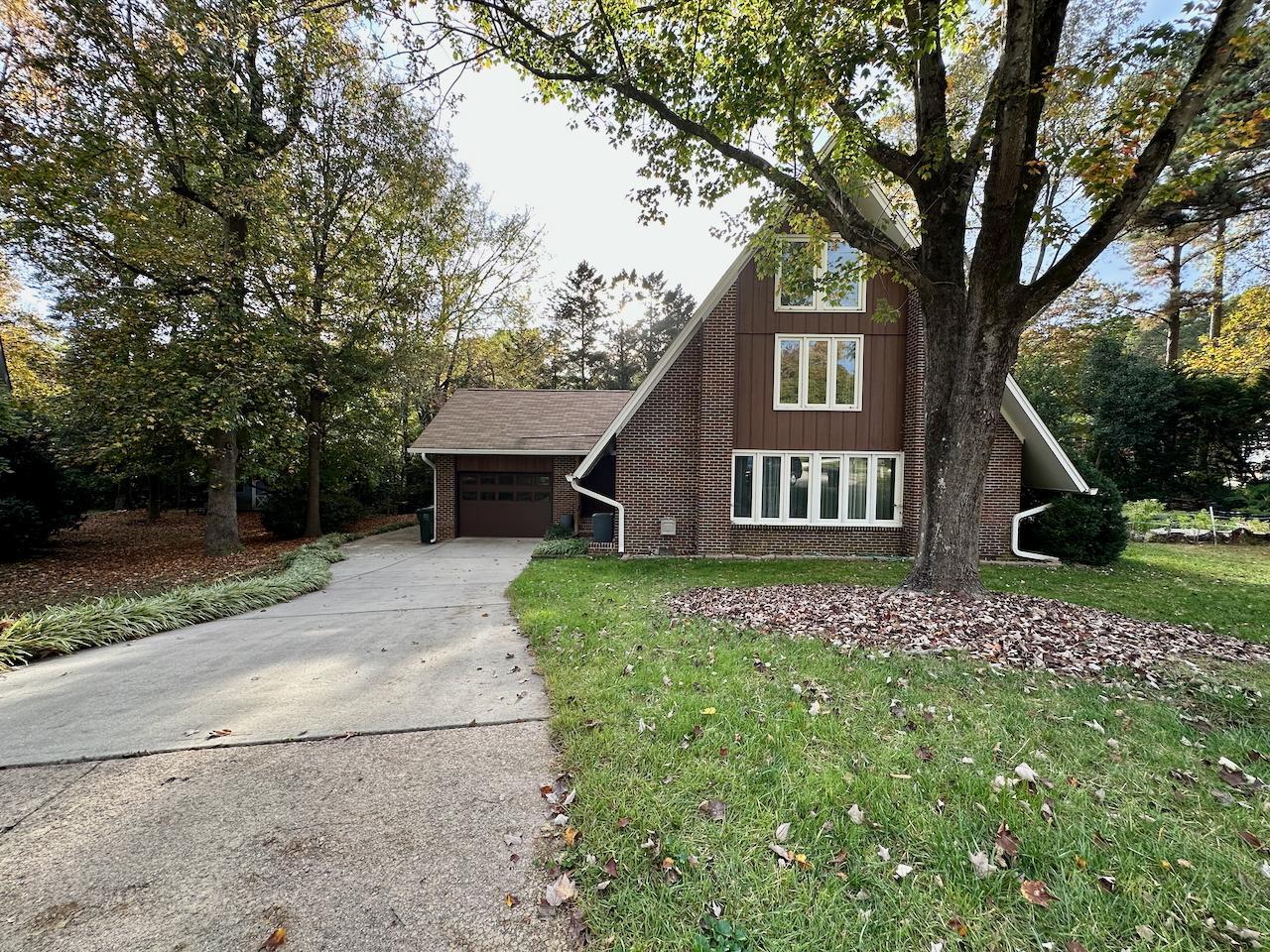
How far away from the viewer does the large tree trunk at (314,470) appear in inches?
598

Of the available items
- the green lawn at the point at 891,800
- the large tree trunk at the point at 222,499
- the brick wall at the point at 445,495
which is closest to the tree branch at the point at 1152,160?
the green lawn at the point at 891,800

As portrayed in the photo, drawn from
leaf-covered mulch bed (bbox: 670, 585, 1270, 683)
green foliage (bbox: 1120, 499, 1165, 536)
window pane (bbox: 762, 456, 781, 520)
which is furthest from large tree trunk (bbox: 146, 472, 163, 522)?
green foliage (bbox: 1120, 499, 1165, 536)

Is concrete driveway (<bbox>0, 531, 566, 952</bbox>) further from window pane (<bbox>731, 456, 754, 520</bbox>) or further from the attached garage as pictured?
the attached garage

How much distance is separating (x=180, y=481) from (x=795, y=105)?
25.8 meters

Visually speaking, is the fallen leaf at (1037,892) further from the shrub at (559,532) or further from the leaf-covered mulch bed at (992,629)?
the shrub at (559,532)

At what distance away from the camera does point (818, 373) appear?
425 inches

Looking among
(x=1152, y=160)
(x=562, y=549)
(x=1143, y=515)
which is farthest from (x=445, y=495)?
(x=1143, y=515)

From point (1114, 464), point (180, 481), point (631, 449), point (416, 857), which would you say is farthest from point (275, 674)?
point (1114, 464)

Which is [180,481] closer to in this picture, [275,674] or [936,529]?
[275,674]

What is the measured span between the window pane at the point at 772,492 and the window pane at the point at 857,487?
1.54 meters

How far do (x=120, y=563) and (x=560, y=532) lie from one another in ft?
32.9

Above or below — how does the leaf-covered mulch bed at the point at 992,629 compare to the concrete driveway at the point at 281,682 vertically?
above

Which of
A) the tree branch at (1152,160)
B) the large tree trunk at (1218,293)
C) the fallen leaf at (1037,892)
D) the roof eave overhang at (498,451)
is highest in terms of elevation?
the large tree trunk at (1218,293)

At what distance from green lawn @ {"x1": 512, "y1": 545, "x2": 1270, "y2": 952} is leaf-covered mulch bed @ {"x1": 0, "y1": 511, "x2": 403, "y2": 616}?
381 inches
